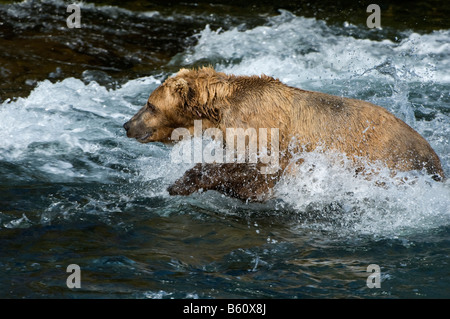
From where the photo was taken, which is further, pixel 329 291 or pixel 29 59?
pixel 29 59

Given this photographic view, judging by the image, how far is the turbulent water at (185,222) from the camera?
4.42 m

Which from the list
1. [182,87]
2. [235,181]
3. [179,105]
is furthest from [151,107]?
[235,181]

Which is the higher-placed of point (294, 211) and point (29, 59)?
point (29, 59)

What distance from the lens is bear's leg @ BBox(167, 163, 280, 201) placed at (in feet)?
18.2

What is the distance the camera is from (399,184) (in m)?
5.39

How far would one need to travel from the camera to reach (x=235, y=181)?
5586mm

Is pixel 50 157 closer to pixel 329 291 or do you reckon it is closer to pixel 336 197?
pixel 336 197

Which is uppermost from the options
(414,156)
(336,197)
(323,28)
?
(323,28)

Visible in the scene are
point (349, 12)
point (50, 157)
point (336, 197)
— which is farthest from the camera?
point (349, 12)

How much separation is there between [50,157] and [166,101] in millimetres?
2060

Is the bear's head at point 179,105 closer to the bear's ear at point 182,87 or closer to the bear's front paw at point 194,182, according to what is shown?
the bear's ear at point 182,87

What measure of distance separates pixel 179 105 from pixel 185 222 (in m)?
1.04

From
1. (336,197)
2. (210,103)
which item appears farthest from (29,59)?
(336,197)

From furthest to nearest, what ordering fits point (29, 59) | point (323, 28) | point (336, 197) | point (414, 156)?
1. point (323, 28)
2. point (29, 59)
3. point (336, 197)
4. point (414, 156)
